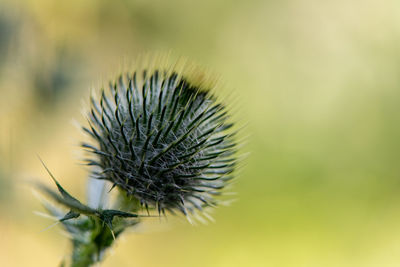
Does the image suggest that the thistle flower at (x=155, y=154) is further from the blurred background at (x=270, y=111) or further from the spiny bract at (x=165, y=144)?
the blurred background at (x=270, y=111)

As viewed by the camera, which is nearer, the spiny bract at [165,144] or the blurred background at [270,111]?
the spiny bract at [165,144]

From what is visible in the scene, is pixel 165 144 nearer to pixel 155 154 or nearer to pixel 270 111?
pixel 155 154

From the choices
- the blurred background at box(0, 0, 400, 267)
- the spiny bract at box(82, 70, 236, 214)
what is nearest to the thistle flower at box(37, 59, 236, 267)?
the spiny bract at box(82, 70, 236, 214)

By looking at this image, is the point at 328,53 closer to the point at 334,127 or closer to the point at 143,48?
the point at 334,127

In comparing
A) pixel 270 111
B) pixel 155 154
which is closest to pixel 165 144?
pixel 155 154

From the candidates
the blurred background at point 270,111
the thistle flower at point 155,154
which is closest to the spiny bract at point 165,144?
the thistle flower at point 155,154

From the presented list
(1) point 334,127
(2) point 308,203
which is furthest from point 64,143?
(1) point 334,127
